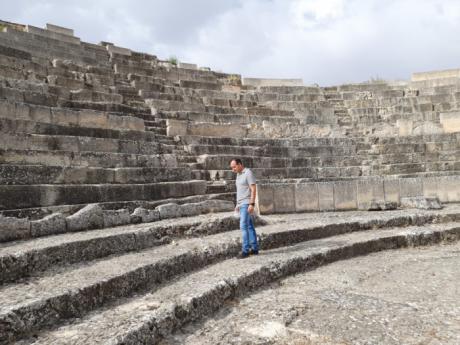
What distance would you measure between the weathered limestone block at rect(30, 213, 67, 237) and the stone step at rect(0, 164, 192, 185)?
1.19m

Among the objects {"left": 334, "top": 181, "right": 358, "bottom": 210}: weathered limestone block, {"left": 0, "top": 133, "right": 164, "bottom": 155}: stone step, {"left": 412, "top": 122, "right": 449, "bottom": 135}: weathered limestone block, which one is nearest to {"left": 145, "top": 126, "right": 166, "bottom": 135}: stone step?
{"left": 0, "top": 133, "right": 164, "bottom": 155}: stone step

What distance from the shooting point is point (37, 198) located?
6.41 metres

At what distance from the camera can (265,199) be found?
9203 mm

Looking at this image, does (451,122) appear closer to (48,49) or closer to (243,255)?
(243,255)

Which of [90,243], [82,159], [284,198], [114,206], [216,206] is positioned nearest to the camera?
[90,243]

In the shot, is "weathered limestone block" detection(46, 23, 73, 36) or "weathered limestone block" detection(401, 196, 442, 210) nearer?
"weathered limestone block" detection(401, 196, 442, 210)

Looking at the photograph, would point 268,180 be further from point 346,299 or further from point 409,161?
point 346,299

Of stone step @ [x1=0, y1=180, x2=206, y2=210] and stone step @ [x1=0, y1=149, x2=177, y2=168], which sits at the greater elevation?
stone step @ [x1=0, y1=149, x2=177, y2=168]

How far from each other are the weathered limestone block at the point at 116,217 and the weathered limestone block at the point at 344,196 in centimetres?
494

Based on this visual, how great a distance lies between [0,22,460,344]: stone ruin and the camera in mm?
4035

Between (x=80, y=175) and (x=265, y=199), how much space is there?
375 centimetres

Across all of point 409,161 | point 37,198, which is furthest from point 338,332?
point 409,161

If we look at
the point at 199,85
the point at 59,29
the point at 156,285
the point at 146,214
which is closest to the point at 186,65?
the point at 199,85

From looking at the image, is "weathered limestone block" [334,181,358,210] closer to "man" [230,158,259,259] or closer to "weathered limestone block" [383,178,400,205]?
"weathered limestone block" [383,178,400,205]
